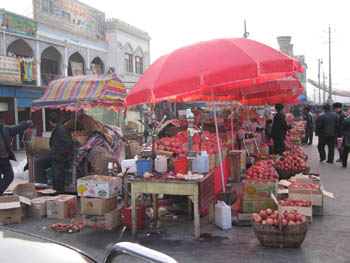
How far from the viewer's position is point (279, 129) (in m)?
10.5

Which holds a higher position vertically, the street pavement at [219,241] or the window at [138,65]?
the window at [138,65]

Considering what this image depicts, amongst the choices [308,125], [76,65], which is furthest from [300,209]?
[76,65]

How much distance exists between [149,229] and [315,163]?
8397 millimetres

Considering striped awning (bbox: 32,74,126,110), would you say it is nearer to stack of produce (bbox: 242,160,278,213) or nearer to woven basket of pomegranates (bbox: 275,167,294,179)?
woven basket of pomegranates (bbox: 275,167,294,179)

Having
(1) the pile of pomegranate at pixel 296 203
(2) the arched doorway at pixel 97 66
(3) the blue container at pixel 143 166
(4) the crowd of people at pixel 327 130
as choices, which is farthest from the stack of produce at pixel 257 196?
(2) the arched doorway at pixel 97 66

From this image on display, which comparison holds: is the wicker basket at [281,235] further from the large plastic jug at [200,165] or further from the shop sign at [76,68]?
the shop sign at [76,68]

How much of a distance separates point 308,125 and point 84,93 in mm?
12738

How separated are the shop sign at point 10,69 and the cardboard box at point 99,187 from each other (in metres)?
14.8

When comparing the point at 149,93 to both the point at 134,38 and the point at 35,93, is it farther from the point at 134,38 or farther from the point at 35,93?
the point at 134,38

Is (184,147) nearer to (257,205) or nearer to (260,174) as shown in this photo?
(260,174)

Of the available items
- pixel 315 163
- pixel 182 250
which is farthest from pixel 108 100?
pixel 315 163

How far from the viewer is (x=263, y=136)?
519 inches

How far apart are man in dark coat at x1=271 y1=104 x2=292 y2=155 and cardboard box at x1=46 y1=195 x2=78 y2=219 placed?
6.53 m

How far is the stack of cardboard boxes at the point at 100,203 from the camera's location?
570cm
